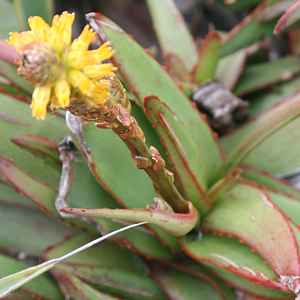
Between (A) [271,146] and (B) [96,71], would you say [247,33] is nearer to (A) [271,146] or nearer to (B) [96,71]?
(A) [271,146]

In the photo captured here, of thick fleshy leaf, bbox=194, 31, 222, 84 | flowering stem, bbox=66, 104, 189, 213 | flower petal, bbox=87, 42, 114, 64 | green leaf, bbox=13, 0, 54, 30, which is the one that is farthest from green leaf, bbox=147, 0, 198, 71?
flower petal, bbox=87, 42, 114, 64

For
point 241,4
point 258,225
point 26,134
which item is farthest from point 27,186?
point 241,4

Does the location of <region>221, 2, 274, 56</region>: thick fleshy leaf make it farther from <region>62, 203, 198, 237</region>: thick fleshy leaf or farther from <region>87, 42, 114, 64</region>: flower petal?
<region>87, 42, 114, 64</region>: flower petal

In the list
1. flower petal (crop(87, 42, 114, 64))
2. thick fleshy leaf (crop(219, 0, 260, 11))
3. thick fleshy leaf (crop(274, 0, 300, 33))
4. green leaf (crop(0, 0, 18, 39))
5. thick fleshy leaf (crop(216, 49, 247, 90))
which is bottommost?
thick fleshy leaf (crop(216, 49, 247, 90))

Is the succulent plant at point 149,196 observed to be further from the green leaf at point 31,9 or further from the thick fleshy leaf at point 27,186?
the green leaf at point 31,9

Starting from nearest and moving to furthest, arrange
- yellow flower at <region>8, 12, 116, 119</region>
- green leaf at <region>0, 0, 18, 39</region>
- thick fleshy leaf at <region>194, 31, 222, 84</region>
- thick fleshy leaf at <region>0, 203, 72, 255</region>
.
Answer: yellow flower at <region>8, 12, 116, 119</region> < thick fleshy leaf at <region>0, 203, 72, 255</region> < thick fleshy leaf at <region>194, 31, 222, 84</region> < green leaf at <region>0, 0, 18, 39</region>

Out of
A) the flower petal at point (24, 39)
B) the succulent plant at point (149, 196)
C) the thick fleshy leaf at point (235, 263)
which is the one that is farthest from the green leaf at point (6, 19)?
the flower petal at point (24, 39)

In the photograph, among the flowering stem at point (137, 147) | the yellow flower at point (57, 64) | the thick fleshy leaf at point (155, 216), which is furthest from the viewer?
the thick fleshy leaf at point (155, 216)
